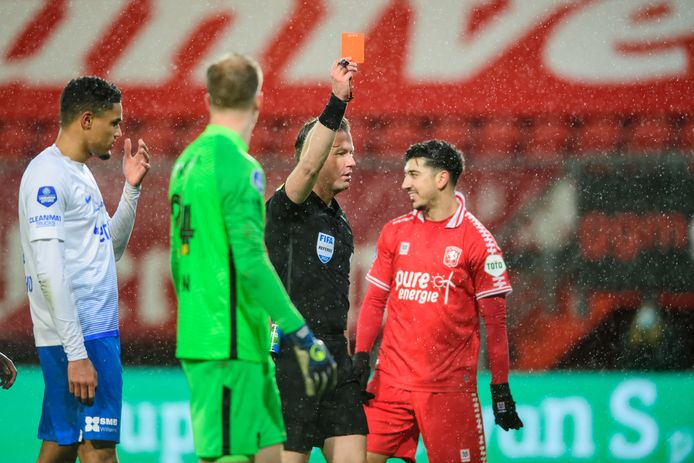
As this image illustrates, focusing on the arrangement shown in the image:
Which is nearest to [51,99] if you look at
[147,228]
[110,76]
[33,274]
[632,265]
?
[110,76]

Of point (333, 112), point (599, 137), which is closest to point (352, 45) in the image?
point (333, 112)

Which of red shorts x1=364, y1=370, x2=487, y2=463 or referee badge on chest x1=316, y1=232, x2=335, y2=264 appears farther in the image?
red shorts x1=364, y1=370, x2=487, y2=463

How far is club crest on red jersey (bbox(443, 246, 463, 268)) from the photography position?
3869mm

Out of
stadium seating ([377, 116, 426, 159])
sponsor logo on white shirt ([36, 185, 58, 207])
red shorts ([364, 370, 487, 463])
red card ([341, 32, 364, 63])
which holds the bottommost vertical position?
red shorts ([364, 370, 487, 463])

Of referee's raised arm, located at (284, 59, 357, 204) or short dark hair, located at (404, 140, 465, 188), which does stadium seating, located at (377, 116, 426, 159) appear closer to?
short dark hair, located at (404, 140, 465, 188)

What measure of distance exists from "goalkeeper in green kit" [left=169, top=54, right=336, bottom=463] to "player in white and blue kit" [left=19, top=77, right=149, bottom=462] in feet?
2.44

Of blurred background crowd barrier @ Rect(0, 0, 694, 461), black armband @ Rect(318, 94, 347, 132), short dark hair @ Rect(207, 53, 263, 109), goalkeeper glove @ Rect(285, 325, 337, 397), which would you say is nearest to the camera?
goalkeeper glove @ Rect(285, 325, 337, 397)

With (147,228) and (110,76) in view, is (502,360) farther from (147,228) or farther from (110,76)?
(110,76)

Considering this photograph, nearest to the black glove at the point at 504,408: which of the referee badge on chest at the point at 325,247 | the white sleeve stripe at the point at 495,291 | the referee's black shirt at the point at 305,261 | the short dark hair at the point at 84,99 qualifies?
the white sleeve stripe at the point at 495,291

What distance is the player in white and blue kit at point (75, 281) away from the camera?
9.87 ft

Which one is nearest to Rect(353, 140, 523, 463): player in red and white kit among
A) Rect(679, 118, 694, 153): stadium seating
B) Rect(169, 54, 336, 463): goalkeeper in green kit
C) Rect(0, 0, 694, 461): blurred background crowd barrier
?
Rect(169, 54, 336, 463): goalkeeper in green kit

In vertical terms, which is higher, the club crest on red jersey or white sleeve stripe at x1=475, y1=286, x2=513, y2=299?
the club crest on red jersey

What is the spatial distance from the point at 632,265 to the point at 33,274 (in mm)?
4008

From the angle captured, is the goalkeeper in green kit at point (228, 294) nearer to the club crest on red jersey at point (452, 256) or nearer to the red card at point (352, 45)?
the red card at point (352, 45)
